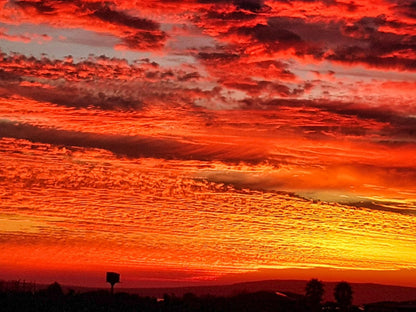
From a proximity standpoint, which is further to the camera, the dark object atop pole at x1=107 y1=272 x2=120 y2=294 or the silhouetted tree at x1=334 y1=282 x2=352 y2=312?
the silhouetted tree at x1=334 y1=282 x2=352 y2=312

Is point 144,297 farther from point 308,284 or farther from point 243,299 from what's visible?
point 308,284

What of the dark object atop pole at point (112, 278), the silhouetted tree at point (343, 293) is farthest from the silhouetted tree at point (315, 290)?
the dark object atop pole at point (112, 278)

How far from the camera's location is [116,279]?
7694 centimetres

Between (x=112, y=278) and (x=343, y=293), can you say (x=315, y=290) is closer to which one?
(x=343, y=293)

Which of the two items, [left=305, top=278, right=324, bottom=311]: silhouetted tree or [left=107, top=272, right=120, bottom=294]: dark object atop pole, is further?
[left=305, top=278, right=324, bottom=311]: silhouetted tree

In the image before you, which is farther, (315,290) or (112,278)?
(315,290)

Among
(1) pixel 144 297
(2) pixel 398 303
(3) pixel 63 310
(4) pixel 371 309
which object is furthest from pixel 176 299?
(2) pixel 398 303

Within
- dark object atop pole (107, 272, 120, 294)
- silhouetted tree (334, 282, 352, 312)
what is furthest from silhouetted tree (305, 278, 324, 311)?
dark object atop pole (107, 272, 120, 294)

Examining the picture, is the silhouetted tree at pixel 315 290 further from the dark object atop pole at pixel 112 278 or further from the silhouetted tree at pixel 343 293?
the dark object atop pole at pixel 112 278

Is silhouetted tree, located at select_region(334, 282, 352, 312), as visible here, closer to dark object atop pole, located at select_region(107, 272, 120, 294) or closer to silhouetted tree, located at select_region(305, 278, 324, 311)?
silhouetted tree, located at select_region(305, 278, 324, 311)

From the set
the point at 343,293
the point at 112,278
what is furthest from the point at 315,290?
the point at 112,278

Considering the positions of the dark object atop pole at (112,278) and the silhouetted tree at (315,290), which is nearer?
the dark object atop pole at (112,278)

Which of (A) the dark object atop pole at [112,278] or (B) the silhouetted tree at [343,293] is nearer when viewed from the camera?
(A) the dark object atop pole at [112,278]

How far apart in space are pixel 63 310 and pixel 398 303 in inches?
1977
